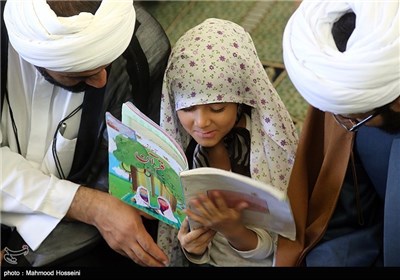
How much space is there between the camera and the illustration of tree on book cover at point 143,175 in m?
1.07

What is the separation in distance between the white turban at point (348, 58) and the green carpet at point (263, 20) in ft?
0.79

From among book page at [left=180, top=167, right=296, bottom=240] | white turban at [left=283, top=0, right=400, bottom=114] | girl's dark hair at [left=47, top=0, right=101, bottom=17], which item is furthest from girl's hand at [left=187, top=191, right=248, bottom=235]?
girl's dark hair at [left=47, top=0, right=101, bottom=17]

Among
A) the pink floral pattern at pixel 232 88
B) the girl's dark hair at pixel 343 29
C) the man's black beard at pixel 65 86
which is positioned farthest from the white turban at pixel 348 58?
the man's black beard at pixel 65 86

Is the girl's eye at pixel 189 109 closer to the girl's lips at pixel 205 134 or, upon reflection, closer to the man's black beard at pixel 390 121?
the girl's lips at pixel 205 134

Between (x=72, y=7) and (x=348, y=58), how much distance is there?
1.58 ft

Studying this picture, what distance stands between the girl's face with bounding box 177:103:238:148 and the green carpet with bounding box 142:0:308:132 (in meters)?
0.14

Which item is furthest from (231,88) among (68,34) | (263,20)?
(68,34)

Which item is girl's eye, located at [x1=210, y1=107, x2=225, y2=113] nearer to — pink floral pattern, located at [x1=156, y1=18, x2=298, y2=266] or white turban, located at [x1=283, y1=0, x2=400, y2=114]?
pink floral pattern, located at [x1=156, y1=18, x2=298, y2=266]

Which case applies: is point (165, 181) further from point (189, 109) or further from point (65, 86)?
point (65, 86)

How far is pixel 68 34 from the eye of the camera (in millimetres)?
1001

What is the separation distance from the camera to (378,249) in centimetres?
112

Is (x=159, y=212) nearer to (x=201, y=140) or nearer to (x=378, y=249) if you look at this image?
(x=201, y=140)

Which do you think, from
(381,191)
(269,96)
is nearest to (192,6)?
(269,96)

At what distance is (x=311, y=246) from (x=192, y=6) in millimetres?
535
